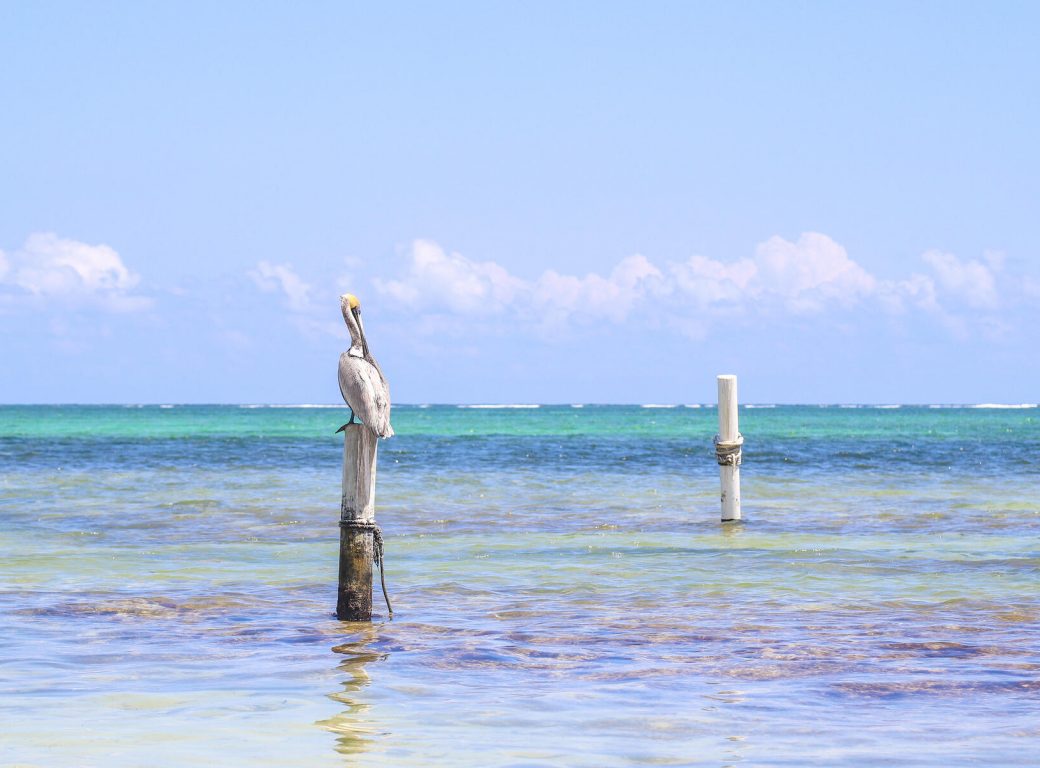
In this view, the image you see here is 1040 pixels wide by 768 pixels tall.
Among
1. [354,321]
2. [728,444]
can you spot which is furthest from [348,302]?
[728,444]

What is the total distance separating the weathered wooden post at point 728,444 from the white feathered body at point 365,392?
11.0 meters

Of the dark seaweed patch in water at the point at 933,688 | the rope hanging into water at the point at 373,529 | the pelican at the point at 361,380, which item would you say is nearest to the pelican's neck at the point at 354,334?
the pelican at the point at 361,380

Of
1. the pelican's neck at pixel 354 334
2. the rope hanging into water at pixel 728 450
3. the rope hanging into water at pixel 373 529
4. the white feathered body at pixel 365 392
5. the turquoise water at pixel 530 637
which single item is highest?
the pelican's neck at pixel 354 334

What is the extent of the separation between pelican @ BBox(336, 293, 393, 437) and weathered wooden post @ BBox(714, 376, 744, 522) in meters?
10.9

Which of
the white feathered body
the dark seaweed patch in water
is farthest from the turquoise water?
the white feathered body

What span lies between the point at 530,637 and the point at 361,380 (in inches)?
88.3

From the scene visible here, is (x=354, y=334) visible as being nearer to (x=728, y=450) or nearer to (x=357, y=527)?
(x=357, y=527)

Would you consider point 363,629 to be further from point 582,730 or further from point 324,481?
point 324,481

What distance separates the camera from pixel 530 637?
10.0 meters

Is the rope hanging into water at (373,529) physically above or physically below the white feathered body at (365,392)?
below

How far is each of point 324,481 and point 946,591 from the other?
20.0 metres

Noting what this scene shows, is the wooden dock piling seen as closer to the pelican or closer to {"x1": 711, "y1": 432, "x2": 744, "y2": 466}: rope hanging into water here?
the pelican

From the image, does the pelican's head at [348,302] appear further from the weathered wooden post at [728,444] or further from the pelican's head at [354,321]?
the weathered wooden post at [728,444]

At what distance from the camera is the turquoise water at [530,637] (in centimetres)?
675
